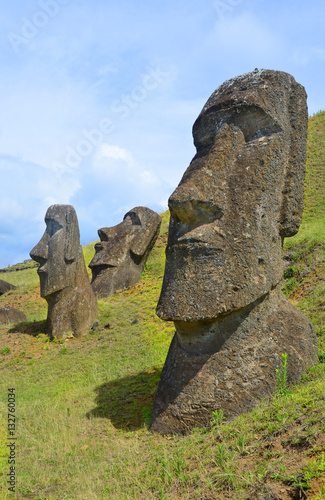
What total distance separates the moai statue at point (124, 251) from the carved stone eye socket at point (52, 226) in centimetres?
392

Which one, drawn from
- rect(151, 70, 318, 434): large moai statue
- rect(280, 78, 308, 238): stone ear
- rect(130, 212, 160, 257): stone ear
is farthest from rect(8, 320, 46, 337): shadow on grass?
rect(280, 78, 308, 238): stone ear

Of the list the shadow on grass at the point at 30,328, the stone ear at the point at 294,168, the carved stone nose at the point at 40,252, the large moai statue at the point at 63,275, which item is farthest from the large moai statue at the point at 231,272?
the shadow on grass at the point at 30,328

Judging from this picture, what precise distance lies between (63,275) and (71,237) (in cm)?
99

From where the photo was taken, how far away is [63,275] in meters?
11.6

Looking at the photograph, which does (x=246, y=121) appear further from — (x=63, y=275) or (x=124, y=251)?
A: (x=124, y=251)

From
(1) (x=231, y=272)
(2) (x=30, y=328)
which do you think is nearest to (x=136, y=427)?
(1) (x=231, y=272)

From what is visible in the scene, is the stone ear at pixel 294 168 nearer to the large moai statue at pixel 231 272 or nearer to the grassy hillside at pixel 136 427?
the large moai statue at pixel 231 272

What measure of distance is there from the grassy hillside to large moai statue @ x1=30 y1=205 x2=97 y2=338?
49 centimetres

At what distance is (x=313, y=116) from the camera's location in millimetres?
28297

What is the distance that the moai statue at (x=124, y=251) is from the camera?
15586mm

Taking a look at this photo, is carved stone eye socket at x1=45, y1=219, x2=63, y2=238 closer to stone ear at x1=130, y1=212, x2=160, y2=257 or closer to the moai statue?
the moai statue

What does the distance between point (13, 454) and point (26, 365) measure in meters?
4.51

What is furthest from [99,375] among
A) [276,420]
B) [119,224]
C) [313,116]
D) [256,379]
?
[313,116]

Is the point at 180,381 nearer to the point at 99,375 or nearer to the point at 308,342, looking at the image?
the point at 308,342
